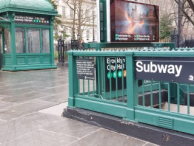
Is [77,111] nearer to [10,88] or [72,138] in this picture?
[72,138]

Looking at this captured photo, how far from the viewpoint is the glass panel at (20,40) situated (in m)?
16.4

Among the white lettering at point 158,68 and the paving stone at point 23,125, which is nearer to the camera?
the white lettering at point 158,68

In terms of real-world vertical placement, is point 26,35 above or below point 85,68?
above

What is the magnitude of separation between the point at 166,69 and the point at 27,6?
13.9 m

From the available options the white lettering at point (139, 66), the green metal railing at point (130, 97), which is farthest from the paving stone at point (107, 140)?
the white lettering at point (139, 66)

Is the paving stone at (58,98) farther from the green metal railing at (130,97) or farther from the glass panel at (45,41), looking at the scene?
the glass panel at (45,41)

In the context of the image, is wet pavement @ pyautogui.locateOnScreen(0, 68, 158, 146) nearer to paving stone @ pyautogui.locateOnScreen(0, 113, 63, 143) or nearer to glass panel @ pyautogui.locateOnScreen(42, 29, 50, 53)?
paving stone @ pyautogui.locateOnScreen(0, 113, 63, 143)

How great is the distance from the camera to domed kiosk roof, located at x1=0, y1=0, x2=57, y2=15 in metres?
15.8

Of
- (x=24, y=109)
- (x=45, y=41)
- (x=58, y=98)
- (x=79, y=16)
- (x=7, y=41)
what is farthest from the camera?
(x=79, y=16)

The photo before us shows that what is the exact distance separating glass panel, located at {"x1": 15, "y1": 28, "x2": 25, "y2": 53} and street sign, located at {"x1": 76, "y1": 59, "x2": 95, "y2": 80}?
11809mm

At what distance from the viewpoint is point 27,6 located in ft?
53.7

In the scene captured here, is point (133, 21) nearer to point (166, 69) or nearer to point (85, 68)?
point (85, 68)

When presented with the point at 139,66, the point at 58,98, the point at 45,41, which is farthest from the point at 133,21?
the point at 45,41

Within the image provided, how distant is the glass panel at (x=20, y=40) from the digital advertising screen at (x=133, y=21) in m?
11.2
